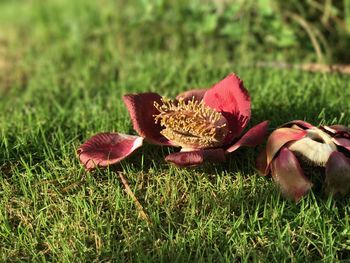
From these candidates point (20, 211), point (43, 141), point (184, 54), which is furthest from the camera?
point (184, 54)

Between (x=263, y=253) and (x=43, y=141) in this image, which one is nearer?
(x=263, y=253)

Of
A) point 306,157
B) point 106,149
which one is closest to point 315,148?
point 306,157

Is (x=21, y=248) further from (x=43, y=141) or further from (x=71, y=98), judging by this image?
(x=71, y=98)

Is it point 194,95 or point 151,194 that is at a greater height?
point 194,95

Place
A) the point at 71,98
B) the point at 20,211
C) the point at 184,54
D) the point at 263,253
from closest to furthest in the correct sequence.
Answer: the point at 263,253 → the point at 20,211 → the point at 71,98 → the point at 184,54

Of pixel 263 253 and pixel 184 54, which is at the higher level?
pixel 184 54

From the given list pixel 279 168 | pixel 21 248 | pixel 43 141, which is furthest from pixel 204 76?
pixel 21 248

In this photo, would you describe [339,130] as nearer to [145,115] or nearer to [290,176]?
[290,176]
